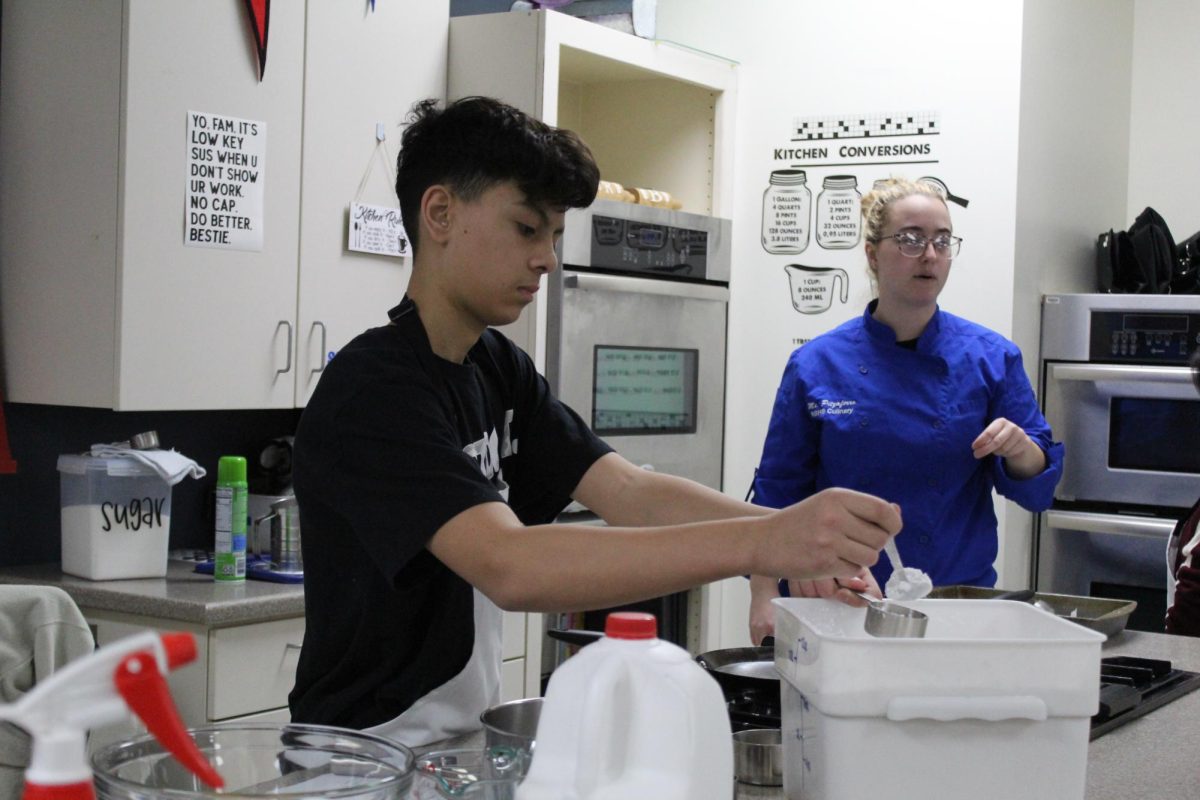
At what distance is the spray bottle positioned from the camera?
2.07 ft

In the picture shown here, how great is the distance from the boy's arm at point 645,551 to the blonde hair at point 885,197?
1467 mm

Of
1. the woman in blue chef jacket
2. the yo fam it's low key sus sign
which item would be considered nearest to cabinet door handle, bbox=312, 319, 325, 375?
the yo fam it's low key sus sign

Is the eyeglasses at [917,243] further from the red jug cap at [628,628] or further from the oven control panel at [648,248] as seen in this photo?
the red jug cap at [628,628]

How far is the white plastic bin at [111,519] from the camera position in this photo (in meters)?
2.55

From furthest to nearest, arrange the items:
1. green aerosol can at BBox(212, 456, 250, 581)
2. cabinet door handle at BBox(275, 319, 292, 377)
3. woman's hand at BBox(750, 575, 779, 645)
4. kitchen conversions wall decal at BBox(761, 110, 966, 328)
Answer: kitchen conversions wall decal at BBox(761, 110, 966, 328)
cabinet door handle at BBox(275, 319, 292, 377)
green aerosol can at BBox(212, 456, 250, 581)
woman's hand at BBox(750, 575, 779, 645)

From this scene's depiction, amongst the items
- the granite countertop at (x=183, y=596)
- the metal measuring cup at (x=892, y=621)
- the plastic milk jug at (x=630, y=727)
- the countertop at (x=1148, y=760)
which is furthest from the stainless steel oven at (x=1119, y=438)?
the plastic milk jug at (x=630, y=727)

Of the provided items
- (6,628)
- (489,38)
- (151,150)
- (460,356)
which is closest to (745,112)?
(489,38)

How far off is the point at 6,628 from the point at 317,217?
1336 mm

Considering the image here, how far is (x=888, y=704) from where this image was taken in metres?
1.08

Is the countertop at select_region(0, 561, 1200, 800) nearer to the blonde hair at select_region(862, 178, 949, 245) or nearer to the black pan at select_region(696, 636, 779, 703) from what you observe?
the black pan at select_region(696, 636, 779, 703)

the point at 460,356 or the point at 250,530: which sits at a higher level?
the point at 460,356

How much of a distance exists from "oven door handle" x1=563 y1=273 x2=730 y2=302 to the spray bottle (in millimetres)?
2455

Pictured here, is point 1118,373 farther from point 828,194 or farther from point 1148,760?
point 1148,760

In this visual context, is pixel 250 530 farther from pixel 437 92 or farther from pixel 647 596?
pixel 647 596
